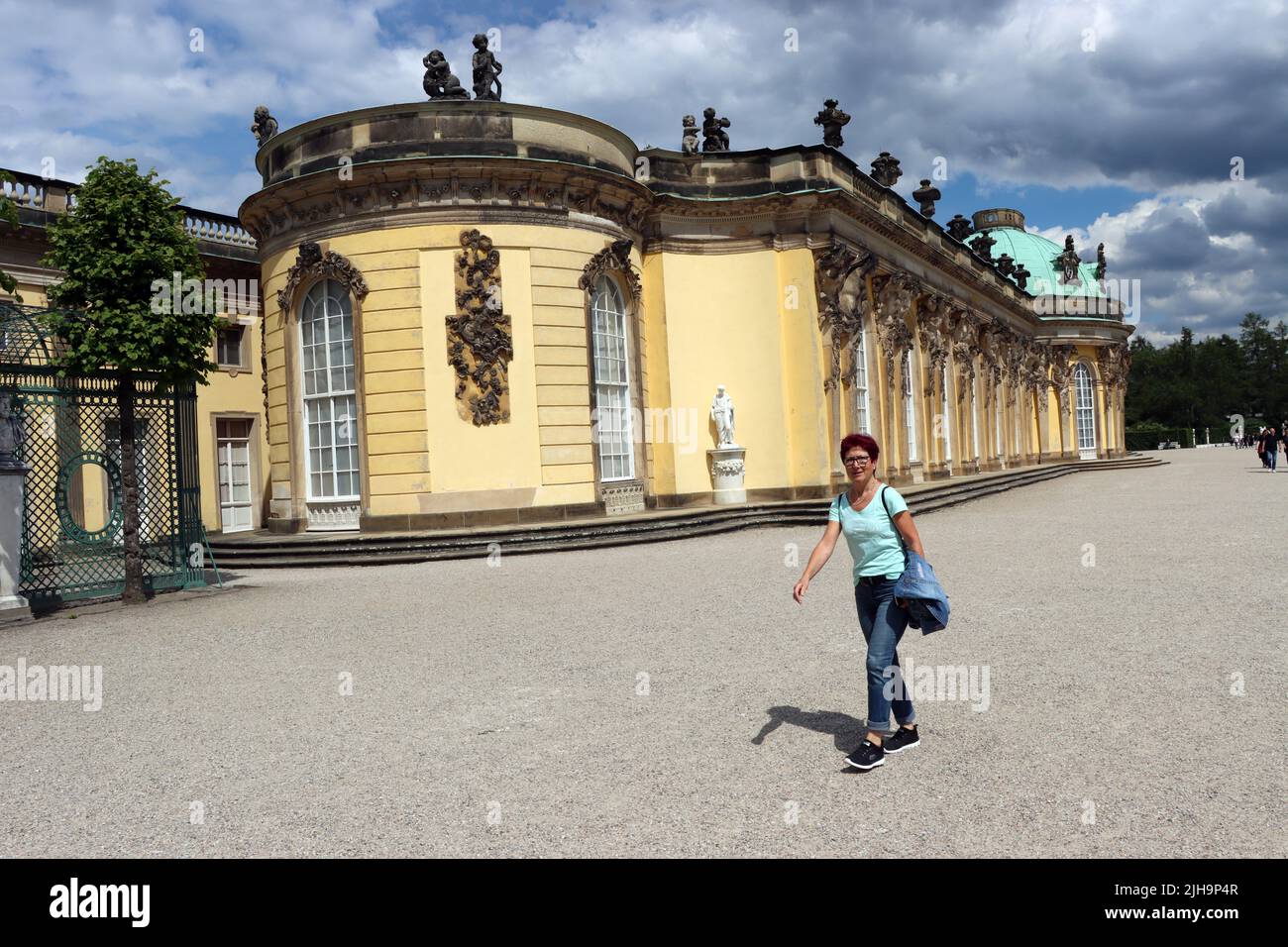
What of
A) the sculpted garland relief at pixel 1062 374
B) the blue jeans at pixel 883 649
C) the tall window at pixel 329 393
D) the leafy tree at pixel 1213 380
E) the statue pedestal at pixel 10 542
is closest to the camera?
the blue jeans at pixel 883 649

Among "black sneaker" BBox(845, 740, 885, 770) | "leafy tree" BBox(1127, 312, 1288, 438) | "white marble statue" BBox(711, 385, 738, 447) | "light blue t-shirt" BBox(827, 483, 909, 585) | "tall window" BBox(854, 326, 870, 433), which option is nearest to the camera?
"black sneaker" BBox(845, 740, 885, 770)

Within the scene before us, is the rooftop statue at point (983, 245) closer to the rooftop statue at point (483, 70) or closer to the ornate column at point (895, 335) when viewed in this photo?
the ornate column at point (895, 335)

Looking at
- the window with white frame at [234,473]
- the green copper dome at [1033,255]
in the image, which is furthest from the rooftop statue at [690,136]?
the green copper dome at [1033,255]

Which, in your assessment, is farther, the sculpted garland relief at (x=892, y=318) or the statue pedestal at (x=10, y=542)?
the sculpted garland relief at (x=892, y=318)

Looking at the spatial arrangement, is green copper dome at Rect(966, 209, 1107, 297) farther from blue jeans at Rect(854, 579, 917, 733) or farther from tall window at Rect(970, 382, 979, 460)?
blue jeans at Rect(854, 579, 917, 733)

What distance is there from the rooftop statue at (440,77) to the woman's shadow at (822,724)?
1609cm

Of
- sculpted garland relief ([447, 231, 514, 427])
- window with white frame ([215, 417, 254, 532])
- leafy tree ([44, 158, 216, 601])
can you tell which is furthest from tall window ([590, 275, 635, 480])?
window with white frame ([215, 417, 254, 532])

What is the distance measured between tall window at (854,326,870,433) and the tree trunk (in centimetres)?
1589

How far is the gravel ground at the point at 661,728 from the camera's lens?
150 inches

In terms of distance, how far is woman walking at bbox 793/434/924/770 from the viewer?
15.0ft

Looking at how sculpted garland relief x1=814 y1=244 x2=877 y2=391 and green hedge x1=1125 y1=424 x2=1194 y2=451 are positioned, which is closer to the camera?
sculpted garland relief x1=814 y1=244 x2=877 y2=391

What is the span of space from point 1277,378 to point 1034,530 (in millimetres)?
105683

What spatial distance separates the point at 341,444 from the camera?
704 inches

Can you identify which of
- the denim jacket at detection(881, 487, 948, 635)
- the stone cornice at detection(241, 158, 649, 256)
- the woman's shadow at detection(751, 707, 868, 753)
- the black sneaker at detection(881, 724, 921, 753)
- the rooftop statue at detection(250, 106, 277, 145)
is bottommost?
the woman's shadow at detection(751, 707, 868, 753)
